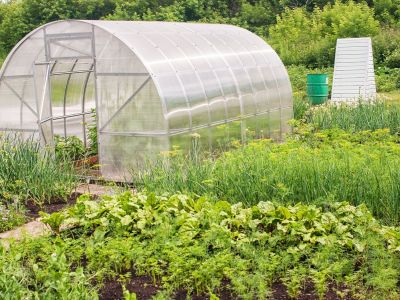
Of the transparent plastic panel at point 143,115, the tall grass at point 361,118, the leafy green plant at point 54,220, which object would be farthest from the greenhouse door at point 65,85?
the leafy green plant at point 54,220

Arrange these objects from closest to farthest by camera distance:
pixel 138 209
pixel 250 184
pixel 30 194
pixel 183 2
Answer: pixel 138 209 < pixel 250 184 < pixel 30 194 < pixel 183 2

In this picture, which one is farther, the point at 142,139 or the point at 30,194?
the point at 142,139

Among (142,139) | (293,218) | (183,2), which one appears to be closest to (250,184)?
(293,218)

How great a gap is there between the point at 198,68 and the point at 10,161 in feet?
10.6

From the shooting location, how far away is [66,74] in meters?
11.6

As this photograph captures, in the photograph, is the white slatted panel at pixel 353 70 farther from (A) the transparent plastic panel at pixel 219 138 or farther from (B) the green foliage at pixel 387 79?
(A) the transparent plastic panel at pixel 219 138

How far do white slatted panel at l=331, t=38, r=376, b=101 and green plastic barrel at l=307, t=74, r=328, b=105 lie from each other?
2.36 ft

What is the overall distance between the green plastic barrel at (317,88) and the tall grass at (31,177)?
9324 mm

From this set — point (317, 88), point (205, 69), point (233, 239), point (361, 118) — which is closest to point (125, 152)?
point (205, 69)

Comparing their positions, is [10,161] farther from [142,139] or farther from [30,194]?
[142,139]

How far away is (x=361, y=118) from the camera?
10.5 metres

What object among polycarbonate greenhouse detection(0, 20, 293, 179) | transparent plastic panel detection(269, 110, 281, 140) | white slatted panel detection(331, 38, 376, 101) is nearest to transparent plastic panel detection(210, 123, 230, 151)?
polycarbonate greenhouse detection(0, 20, 293, 179)

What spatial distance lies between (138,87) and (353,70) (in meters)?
9.46

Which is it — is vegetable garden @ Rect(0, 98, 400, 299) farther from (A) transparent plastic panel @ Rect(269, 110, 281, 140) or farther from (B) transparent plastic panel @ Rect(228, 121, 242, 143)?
(A) transparent plastic panel @ Rect(269, 110, 281, 140)
